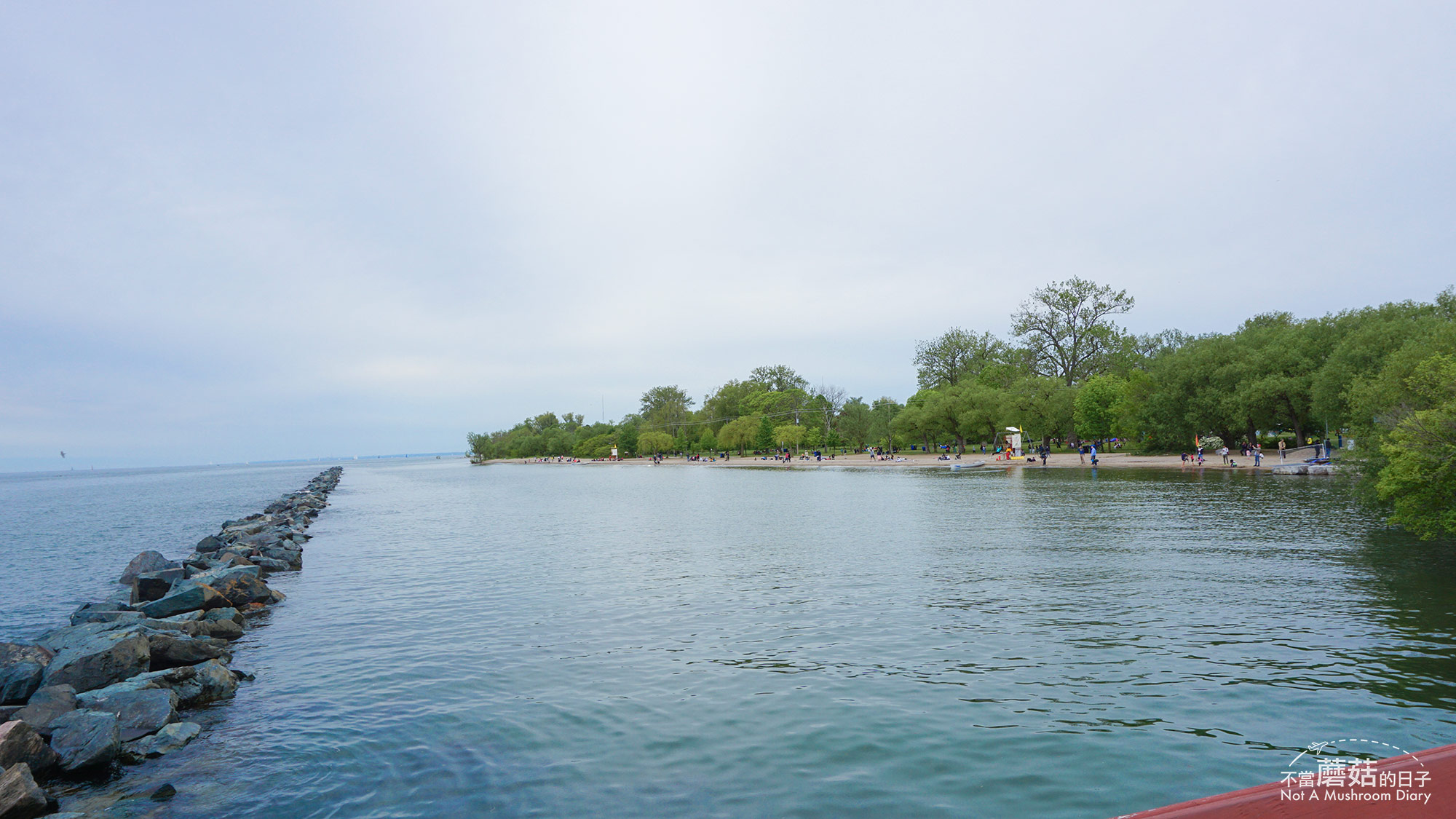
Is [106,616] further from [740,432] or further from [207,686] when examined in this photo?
[740,432]

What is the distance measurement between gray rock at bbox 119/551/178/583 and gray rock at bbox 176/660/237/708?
12.4 m

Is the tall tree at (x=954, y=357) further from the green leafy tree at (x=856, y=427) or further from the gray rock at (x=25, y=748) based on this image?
the gray rock at (x=25, y=748)

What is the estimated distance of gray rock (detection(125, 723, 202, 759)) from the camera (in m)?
9.89

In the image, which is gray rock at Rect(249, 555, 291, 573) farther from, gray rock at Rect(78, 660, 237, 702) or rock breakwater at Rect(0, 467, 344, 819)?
gray rock at Rect(78, 660, 237, 702)

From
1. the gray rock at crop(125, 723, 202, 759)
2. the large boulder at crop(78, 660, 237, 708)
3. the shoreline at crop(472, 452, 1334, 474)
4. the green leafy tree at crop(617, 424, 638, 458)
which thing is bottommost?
the gray rock at crop(125, 723, 202, 759)

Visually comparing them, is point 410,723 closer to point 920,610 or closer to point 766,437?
point 920,610

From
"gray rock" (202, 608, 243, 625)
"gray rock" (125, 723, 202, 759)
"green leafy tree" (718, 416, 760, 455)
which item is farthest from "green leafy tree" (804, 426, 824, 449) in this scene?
"gray rock" (125, 723, 202, 759)

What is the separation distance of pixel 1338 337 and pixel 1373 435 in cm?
3791

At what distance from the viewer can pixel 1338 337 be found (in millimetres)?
52344

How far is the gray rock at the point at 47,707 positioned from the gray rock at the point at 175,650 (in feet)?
7.50

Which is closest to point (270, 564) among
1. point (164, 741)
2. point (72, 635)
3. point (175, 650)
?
point (72, 635)

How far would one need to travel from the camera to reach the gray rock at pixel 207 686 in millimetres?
11875

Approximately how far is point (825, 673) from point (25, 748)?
10308 millimetres

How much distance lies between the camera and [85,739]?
9.60 m
